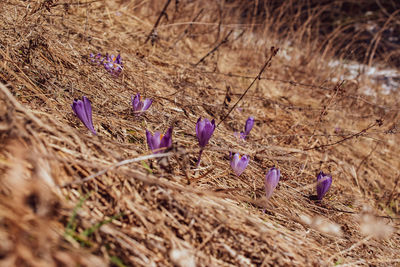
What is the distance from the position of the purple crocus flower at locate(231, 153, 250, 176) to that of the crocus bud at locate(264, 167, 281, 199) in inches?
4.9

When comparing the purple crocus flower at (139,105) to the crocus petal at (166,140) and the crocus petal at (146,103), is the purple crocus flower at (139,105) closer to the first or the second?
the crocus petal at (146,103)

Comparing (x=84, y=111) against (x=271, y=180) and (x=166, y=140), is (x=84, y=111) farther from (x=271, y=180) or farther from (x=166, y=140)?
(x=271, y=180)

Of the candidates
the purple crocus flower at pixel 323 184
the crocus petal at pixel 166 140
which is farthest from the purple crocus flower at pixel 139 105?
the purple crocus flower at pixel 323 184

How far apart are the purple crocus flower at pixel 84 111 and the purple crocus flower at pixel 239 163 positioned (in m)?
0.65

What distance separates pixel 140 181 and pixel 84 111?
1.44ft

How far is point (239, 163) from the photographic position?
53.6 inches

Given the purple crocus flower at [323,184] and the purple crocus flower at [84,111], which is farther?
the purple crocus flower at [323,184]

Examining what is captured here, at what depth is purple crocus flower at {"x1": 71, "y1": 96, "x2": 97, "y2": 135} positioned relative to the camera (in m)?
1.16

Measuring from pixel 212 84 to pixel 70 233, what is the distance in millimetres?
2250

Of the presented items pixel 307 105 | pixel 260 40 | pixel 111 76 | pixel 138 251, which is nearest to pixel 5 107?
pixel 138 251

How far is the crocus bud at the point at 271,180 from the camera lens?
1.28m

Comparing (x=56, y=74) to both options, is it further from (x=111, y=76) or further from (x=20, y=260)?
(x=20, y=260)

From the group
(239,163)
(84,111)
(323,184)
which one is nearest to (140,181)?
(84,111)

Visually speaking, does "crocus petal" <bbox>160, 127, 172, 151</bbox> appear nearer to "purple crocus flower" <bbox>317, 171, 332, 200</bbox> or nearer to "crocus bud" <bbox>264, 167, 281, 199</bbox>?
"crocus bud" <bbox>264, 167, 281, 199</bbox>
